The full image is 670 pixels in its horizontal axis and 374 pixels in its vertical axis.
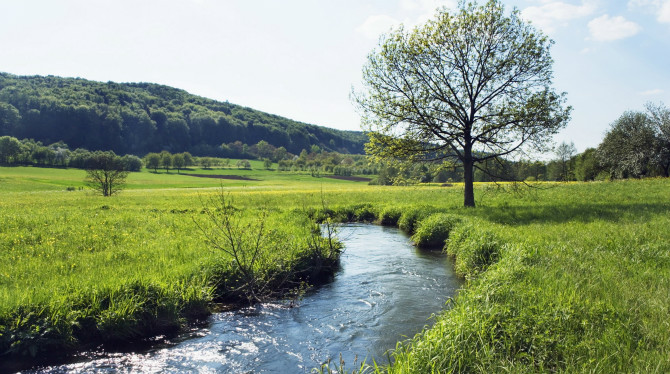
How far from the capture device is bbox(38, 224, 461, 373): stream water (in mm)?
6492

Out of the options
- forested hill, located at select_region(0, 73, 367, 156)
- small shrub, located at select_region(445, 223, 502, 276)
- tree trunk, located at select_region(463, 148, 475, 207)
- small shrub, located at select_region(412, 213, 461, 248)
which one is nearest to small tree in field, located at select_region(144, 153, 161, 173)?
forested hill, located at select_region(0, 73, 367, 156)

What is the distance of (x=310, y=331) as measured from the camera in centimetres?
779

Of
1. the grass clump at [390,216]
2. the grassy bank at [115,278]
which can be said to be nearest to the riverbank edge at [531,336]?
the grassy bank at [115,278]

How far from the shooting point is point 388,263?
1333 centimetres

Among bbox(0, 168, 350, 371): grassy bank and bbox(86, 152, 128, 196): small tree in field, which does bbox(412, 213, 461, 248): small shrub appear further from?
bbox(86, 152, 128, 196): small tree in field

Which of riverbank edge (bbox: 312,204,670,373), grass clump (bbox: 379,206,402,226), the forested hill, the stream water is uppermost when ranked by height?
the forested hill

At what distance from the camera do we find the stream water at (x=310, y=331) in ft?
21.3

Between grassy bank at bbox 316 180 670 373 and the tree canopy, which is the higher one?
the tree canopy

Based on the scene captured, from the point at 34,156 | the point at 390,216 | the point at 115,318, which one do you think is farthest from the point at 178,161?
the point at 115,318

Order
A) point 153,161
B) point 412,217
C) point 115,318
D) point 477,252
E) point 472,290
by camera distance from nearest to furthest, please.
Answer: point 115,318 → point 472,290 → point 477,252 → point 412,217 → point 153,161

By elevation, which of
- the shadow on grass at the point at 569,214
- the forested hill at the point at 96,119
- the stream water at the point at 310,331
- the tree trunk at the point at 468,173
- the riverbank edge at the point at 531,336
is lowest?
the stream water at the point at 310,331

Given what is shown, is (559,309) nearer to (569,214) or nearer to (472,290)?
(472,290)

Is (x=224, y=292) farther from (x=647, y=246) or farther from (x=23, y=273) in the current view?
(x=647, y=246)

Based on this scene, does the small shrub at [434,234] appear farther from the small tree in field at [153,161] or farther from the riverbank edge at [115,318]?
the small tree in field at [153,161]
